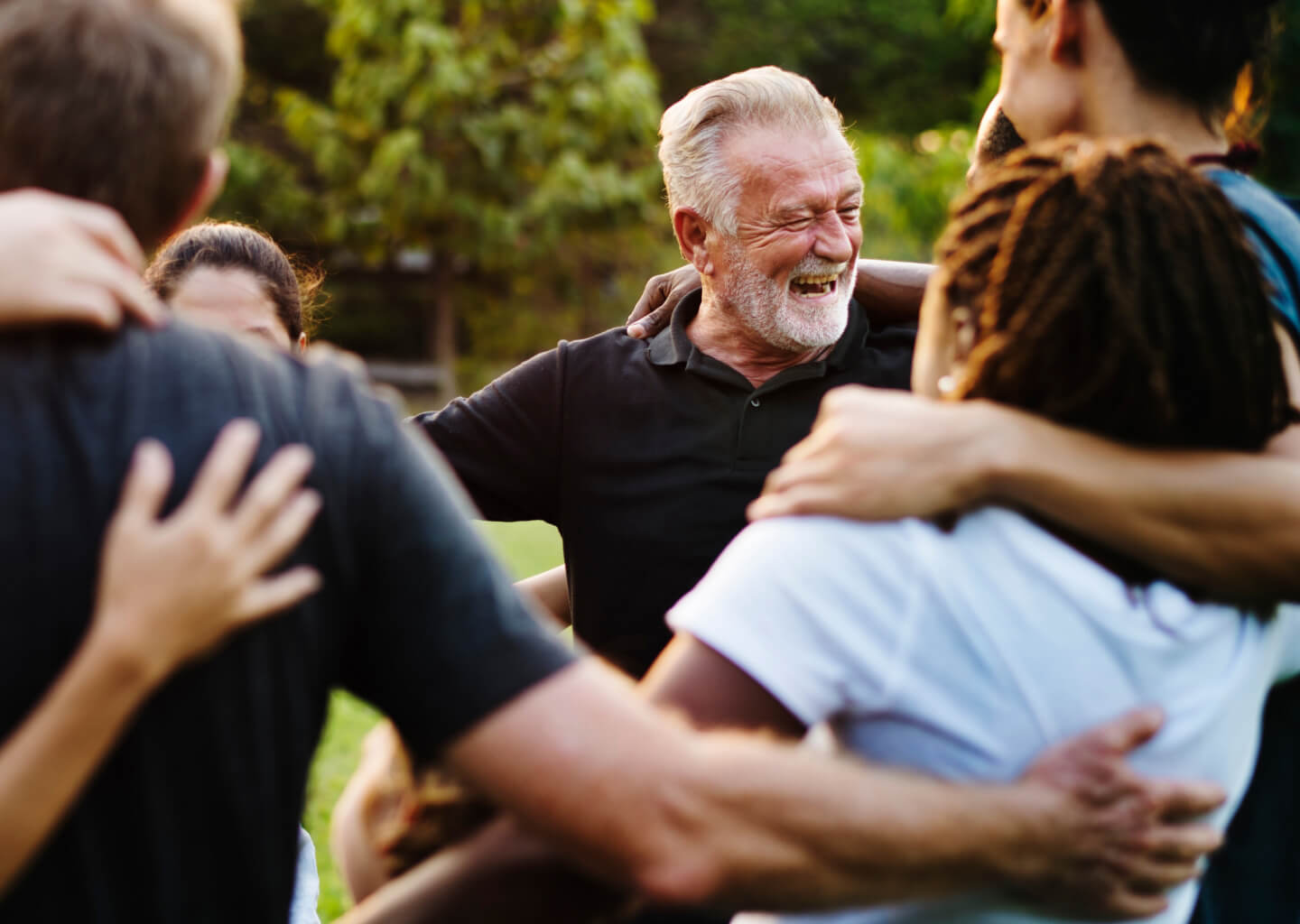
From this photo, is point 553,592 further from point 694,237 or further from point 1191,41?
point 1191,41

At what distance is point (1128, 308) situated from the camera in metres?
1.32

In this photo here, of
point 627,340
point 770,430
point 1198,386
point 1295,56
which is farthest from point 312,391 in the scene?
point 1295,56

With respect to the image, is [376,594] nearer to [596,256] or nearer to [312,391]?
[312,391]

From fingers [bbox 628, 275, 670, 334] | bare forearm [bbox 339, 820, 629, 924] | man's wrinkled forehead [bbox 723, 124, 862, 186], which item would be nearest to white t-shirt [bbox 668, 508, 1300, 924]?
bare forearm [bbox 339, 820, 629, 924]

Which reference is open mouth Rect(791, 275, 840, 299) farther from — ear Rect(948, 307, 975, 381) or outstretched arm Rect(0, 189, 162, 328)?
outstretched arm Rect(0, 189, 162, 328)

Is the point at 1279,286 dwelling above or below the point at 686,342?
above

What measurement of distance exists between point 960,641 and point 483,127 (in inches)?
842

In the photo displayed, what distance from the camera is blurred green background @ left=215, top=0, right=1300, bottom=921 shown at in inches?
850

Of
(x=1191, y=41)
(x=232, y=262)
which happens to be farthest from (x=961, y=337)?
(x=232, y=262)

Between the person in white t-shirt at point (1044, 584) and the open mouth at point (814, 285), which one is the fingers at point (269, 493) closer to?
the person in white t-shirt at point (1044, 584)

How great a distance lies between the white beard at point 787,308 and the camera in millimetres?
3127

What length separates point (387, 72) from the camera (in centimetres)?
2164

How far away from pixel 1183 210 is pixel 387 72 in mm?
21894

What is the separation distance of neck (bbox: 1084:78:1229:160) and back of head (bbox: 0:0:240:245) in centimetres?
113
